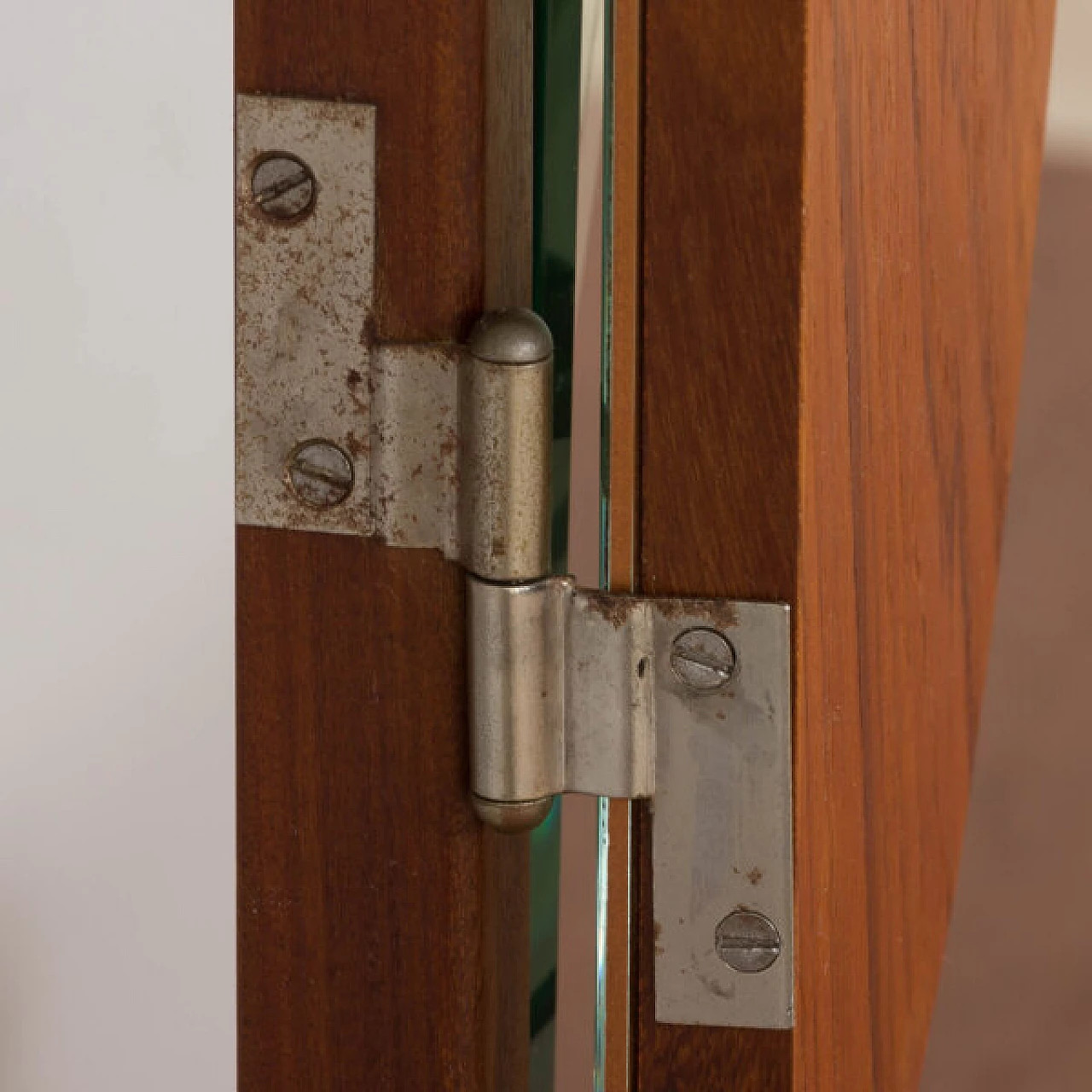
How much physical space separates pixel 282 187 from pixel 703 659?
5.7 inches

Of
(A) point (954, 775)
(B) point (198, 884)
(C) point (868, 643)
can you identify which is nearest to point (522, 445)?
(C) point (868, 643)

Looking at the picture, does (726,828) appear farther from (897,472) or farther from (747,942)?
(897,472)

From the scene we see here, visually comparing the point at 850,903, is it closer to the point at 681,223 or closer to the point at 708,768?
the point at 708,768

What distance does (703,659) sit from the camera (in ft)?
1.39

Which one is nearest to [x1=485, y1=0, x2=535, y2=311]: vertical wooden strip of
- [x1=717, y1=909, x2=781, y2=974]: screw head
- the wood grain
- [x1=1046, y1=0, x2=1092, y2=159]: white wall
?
the wood grain

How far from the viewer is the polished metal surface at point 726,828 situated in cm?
42

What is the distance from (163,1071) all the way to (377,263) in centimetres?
121

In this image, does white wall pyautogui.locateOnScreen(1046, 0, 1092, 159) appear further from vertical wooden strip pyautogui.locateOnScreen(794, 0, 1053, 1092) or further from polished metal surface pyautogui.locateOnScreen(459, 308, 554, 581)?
polished metal surface pyautogui.locateOnScreen(459, 308, 554, 581)

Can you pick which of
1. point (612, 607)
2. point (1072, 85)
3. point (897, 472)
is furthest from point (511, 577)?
point (1072, 85)


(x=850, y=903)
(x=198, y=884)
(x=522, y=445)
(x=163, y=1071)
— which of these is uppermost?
(x=522, y=445)

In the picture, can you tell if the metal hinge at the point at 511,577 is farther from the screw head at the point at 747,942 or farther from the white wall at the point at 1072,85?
the white wall at the point at 1072,85

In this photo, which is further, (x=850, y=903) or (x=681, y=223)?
(x=850, y=903)

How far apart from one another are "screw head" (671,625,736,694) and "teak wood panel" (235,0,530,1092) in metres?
0.05

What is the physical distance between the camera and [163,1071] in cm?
150
